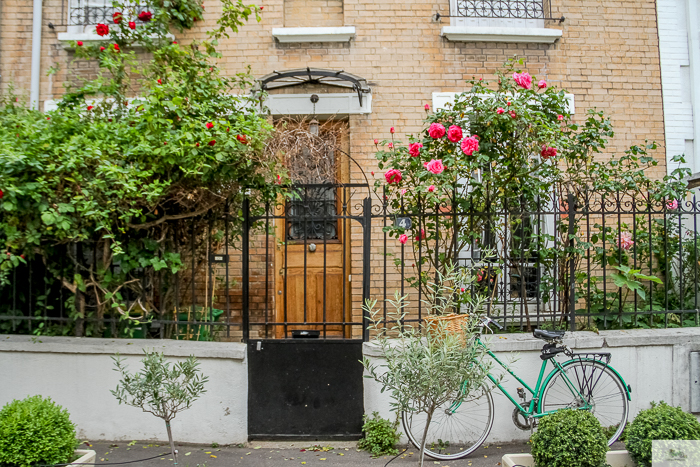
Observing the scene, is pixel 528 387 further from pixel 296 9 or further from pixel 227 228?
pixel 296 9

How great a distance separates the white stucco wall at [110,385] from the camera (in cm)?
426

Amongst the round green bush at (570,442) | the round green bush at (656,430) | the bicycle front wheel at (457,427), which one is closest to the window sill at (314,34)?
the bicycle front wheel at (457,427)

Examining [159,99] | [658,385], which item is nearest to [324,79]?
[159,99]

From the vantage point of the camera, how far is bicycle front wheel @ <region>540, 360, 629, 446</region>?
412 centimetres

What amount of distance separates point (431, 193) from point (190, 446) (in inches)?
117

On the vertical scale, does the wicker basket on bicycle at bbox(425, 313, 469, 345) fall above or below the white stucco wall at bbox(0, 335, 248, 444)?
above

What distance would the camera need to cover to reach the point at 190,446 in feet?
14.0

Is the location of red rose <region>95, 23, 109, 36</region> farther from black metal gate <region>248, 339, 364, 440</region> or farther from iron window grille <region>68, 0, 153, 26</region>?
black metal gate <region>248, 339, 364, 440</region>

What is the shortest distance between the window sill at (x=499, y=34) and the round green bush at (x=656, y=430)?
4.73m

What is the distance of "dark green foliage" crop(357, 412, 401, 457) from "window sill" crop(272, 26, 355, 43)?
4480 mm

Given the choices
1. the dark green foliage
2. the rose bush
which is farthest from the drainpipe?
the dark green foliage

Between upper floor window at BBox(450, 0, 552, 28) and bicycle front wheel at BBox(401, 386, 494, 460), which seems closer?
bicycle front wheel at BBox(401, 386, 494, 460)

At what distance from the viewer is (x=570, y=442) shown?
3076mm

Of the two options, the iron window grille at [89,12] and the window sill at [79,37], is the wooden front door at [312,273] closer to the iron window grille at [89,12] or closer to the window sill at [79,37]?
the window sill at [79,37]
